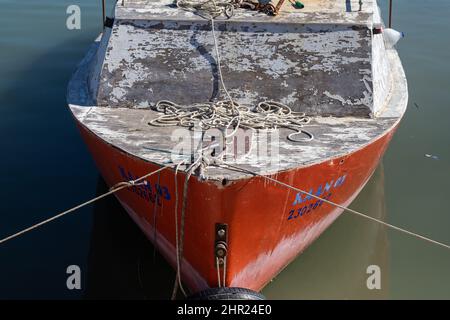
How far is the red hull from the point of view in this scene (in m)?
4.46

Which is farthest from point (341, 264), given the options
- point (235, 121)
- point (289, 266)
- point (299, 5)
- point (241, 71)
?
point (299, 5)

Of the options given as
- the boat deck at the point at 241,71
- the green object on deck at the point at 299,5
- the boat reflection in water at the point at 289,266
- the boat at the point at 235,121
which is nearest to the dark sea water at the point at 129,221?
the boat reflection in water at the point at 289,266

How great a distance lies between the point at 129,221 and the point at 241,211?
2.30m

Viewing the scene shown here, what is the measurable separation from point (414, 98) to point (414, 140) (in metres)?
1.39

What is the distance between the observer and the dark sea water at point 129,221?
5.76 metres

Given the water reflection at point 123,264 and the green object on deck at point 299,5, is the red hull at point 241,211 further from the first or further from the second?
the green object on deck at point 299,5

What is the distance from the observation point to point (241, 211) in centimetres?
450

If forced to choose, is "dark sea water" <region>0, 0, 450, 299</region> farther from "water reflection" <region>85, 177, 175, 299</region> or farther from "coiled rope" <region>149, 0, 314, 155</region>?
"coiled rope" <region>149, 0, 314, 155</region>

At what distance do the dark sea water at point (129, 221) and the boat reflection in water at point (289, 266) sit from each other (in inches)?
0.4

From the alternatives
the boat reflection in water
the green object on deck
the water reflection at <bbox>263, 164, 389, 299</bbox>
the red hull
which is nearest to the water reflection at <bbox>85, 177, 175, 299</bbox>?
the boat reflection in water

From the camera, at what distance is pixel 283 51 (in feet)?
19.6

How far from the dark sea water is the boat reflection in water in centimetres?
1

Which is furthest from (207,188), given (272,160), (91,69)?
(91,69)
